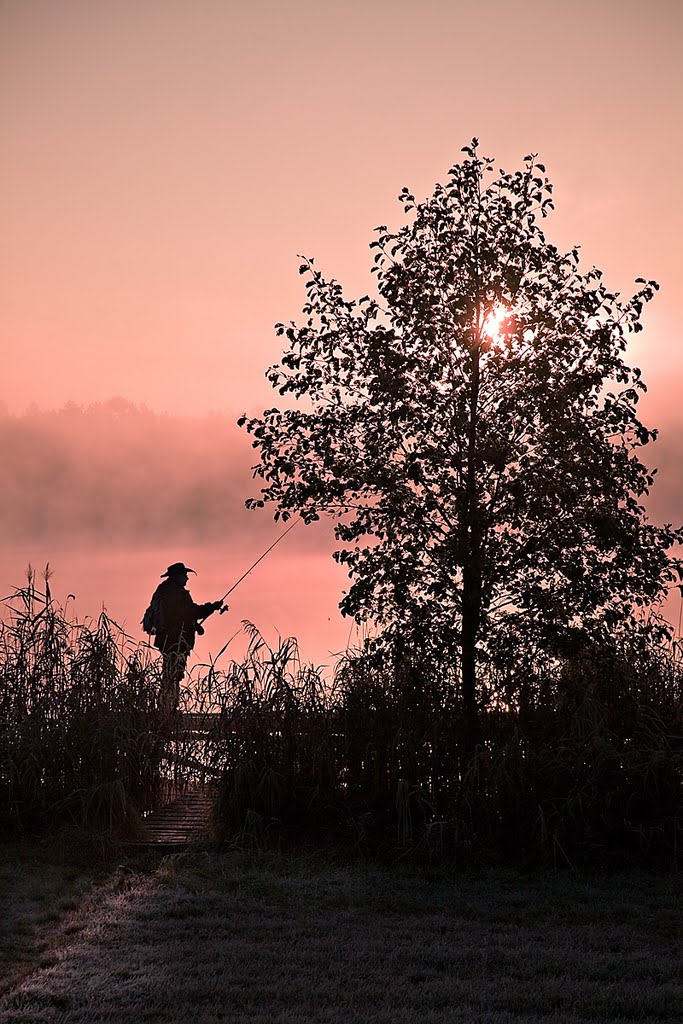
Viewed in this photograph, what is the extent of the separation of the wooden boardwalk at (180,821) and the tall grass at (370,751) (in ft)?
0.55

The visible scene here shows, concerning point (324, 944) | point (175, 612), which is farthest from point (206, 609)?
point (324, 944)

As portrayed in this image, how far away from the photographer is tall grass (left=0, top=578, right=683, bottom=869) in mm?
8984

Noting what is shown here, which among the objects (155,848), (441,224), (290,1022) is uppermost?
(441,224)

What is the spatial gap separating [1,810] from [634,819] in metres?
5.30

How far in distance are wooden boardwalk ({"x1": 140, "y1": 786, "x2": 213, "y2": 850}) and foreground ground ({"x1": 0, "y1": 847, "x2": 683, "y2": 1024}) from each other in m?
0.39

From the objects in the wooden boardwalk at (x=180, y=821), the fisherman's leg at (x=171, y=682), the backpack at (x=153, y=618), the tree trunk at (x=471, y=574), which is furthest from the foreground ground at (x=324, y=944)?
the backpack at (x=153, y=618)

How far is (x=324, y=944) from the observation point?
6.88 meters

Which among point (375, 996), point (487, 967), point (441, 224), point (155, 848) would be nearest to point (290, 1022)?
point (375, 996)

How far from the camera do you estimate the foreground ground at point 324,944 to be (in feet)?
19.3

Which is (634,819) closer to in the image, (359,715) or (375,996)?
(359,715)


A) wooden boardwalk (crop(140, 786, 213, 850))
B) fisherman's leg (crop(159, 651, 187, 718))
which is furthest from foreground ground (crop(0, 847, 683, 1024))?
fisherman's leg (crop(159, 651, 187, 718))

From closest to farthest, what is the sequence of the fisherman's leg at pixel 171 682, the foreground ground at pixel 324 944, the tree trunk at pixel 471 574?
the foreground ground at pixel 324 944, the tree trunk at pixel 471 574, the fisherman's leg at pixel 171 682

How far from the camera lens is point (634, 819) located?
356 inches

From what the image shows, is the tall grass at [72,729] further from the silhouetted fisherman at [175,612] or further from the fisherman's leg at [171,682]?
the silhouetted fisherman at [175,612]
